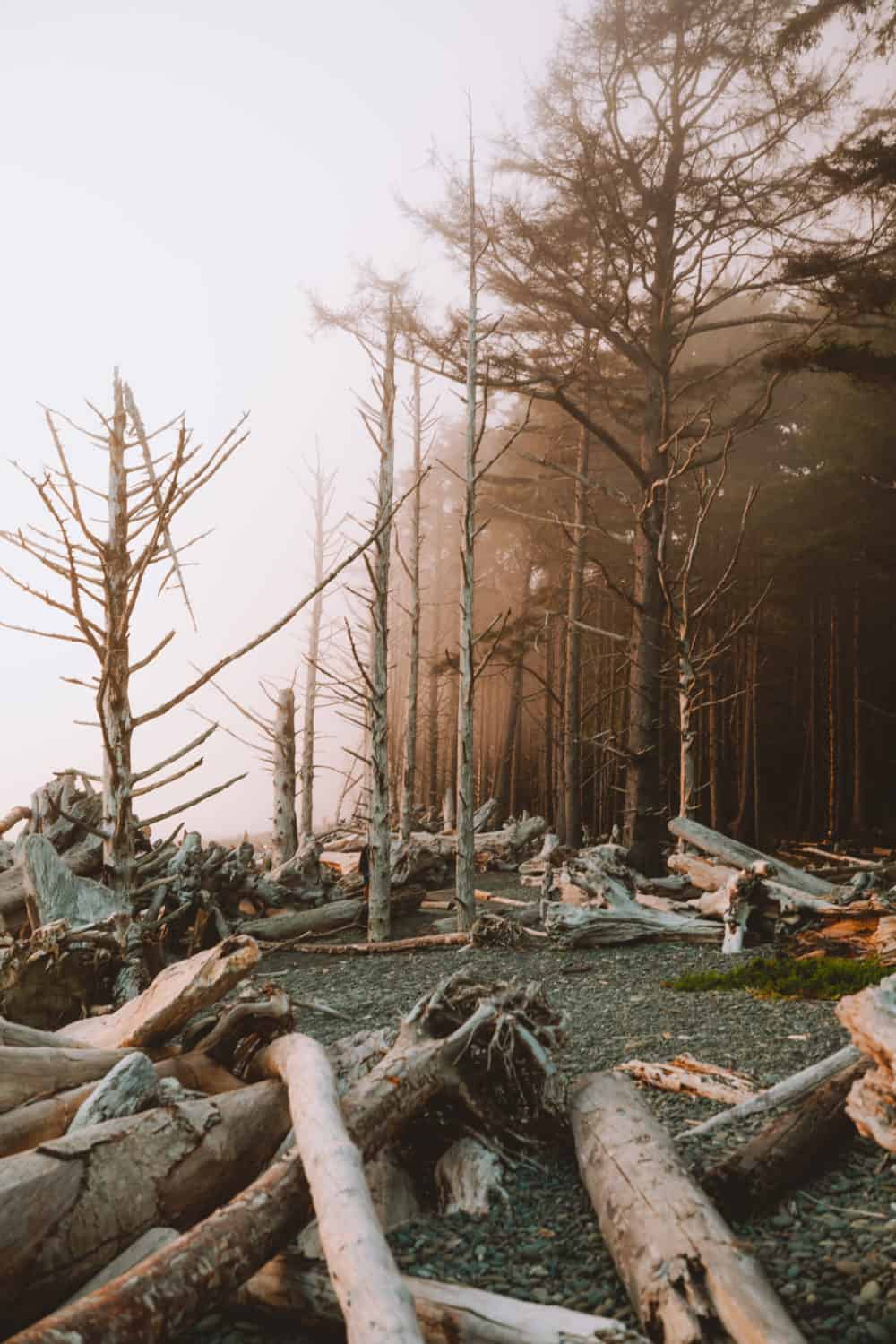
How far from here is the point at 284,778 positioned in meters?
13.5

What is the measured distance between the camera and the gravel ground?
218 cm

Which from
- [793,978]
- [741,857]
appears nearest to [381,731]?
[741,857]

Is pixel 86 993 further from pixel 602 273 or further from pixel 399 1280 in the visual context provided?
pixel 602 273

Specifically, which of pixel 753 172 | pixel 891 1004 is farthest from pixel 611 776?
pixel 891 1004

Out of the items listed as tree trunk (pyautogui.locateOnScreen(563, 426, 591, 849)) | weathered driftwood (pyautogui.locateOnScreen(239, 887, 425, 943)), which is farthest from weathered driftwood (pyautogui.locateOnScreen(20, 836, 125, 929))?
tree trunk (pyautogui.locateOnScreen(563, 426, 591, 849))

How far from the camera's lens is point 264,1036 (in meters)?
3.69

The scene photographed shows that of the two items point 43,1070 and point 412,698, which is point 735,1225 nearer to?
point 43,1070

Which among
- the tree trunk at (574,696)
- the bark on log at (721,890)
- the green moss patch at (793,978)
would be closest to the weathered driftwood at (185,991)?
the green moss patch at (793,978)

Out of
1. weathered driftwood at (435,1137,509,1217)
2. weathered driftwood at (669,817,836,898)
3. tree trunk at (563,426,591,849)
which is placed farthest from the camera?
tree trunk at (563,426,591,849)

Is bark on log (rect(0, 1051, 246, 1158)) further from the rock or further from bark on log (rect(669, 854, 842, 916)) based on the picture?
bark on log (rect(669, 854, 842, 916))

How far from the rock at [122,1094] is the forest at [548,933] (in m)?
0.01

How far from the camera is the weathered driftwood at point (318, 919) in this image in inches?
365

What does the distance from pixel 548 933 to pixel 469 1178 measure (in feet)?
18.0

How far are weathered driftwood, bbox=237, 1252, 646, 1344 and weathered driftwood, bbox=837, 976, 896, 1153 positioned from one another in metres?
0.82
